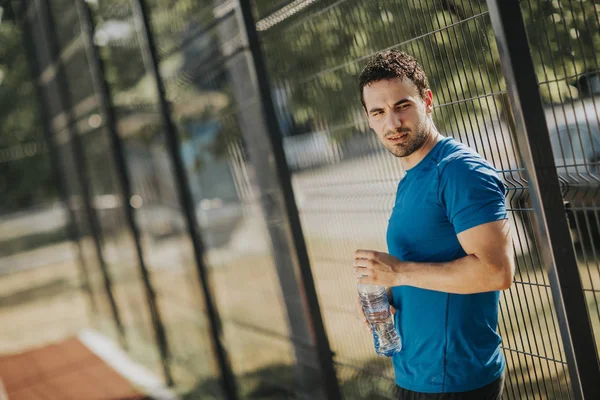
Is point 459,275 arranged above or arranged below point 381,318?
above

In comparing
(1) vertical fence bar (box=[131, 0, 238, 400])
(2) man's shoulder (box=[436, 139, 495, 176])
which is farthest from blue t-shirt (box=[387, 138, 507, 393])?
(1) vertical fence bar (box=[131, 0, 238, 400])

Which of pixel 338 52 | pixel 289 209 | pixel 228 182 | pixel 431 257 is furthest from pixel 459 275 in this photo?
pixel 228 182

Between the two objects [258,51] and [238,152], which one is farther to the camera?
[238,152]

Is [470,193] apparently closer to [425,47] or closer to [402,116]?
[402,116]

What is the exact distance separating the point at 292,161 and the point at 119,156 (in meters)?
3.80

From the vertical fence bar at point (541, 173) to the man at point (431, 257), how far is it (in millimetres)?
195

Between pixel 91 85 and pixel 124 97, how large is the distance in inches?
42.0

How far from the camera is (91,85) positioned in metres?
7.86

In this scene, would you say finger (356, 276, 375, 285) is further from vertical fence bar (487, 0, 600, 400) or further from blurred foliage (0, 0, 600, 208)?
blurred foliage (0, 0, 600, 208)

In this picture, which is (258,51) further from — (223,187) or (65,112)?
(65,112)

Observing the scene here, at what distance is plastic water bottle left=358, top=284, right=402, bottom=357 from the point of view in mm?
2332

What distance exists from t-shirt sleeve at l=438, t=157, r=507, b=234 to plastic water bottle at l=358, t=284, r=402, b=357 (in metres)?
0.45

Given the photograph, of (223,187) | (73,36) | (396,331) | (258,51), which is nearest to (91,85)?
(73,36)

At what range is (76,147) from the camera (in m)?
9.22
